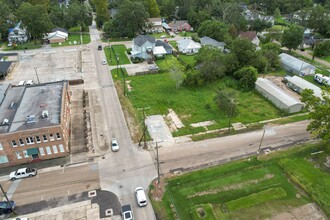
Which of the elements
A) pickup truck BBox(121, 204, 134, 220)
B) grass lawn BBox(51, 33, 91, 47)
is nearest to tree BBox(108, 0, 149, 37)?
grass lawn BBox(51, 33, 91, 47)

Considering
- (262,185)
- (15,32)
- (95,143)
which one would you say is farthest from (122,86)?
(15,32)

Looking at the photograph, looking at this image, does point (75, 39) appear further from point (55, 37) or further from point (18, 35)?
point (18, 35)

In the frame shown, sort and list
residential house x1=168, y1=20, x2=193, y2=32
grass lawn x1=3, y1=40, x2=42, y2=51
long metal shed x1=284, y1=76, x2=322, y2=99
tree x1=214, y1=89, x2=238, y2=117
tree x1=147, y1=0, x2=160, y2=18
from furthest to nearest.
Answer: tree x1=147, y1=0, x2=160, y2=18 → residential house x1=168, y1=20, x2=193, y2=32 → grass lawn x1=3, y1=40, x2=42, y2=51 → long metal shed x1=284, y1=76, x2=322, y2=99 → tree x1=214, y1=89, x2=238, y2=117

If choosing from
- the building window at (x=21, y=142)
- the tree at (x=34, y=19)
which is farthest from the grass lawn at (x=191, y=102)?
the tree at (x=34, y=19)

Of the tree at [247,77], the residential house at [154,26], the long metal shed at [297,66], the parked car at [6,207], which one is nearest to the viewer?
the parked car at [6,207]

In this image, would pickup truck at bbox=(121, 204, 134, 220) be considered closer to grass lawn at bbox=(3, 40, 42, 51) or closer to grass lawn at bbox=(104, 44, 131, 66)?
grass lawn at bbox=(104, 44, 131, 66)

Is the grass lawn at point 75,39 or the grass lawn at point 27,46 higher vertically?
the grass lawn at point 27,46

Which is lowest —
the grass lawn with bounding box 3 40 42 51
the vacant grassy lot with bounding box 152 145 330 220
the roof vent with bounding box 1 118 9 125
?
the vacant grassy lot with bounding box 152 145 330 220

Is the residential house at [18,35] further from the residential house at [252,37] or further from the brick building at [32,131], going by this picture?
the residential house at [252,37]
